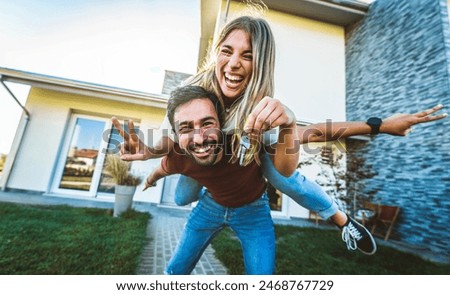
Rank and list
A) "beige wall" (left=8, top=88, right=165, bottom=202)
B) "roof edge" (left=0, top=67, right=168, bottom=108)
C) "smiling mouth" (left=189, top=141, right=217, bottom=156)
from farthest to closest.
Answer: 1. "beige wall" (left=8, top=88, right=165, bottom=202)
2. "roof edge" (left=0, top=67, right=168, bottom=108)
3. "smiling mouth" (left=189, top=141, right=217, bottom=156)

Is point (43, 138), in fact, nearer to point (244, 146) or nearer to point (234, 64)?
point (234, 64)

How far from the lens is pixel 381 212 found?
9.29ft

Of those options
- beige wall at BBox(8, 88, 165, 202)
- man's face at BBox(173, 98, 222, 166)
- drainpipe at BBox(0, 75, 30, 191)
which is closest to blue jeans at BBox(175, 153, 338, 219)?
man's face at BBox(173, 98, 222, 166)

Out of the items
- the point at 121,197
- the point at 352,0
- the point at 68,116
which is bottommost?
the point at 121,197

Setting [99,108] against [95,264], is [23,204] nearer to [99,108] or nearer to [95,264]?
[99,108]

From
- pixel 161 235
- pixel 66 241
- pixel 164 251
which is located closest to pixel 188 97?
pixel 164 251

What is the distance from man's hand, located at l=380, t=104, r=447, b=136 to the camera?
0.63 m

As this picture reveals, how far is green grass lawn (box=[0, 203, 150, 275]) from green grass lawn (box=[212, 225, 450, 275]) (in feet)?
2.26

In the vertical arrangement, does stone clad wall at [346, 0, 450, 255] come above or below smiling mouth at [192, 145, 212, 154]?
above

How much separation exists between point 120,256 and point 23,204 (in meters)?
1.85

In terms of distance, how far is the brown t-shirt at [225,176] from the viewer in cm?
79

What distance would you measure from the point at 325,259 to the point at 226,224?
1.26 metres

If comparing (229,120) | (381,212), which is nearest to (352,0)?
(381,212)

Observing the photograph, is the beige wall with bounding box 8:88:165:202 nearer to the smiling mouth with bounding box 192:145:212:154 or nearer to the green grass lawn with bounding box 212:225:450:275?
the green grass lawn with bounding box 212:225:450:275
